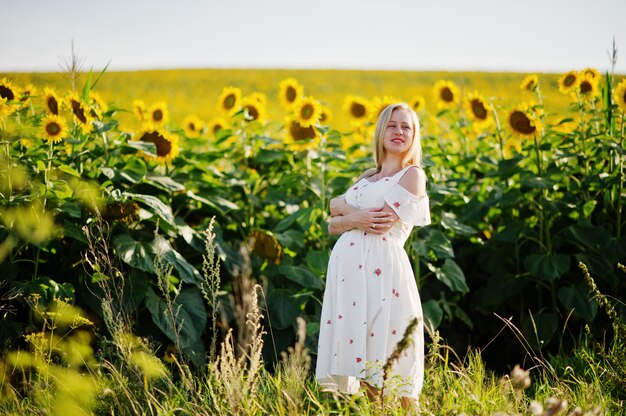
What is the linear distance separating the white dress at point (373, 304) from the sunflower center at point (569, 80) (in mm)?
2073

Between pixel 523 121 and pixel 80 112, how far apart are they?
2728 millimetres

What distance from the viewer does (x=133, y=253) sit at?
3682mm

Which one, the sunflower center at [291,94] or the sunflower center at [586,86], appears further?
the sunflower center at [291,94]

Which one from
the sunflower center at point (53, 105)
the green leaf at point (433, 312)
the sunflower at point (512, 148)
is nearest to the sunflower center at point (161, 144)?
the sunflower center at point (53, 105)

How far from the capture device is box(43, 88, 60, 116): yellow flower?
3.94 m

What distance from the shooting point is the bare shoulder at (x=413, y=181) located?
299cm

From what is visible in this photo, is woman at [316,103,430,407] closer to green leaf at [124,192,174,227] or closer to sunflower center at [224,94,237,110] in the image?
green leaf at [124,192,174,227]

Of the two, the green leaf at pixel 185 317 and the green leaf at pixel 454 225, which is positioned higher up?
the green leaf at pixel 454 225

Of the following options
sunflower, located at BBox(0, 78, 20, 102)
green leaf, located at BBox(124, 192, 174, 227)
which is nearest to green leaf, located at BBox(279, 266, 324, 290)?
green leaf, located at BBox(124, 192, 174, 227)

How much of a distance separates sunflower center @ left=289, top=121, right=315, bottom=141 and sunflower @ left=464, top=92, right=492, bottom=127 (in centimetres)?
120

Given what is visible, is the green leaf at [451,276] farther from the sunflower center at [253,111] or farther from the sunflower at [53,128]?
the sunflower at [53,128]

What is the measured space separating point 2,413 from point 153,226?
1407 mm

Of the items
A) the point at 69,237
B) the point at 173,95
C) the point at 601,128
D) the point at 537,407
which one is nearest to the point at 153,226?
the point at 69,237

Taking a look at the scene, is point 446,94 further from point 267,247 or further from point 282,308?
point 282,308
